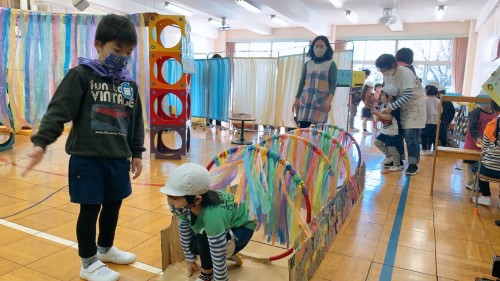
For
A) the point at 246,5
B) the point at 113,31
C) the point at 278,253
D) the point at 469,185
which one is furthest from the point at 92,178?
the point at 246,5

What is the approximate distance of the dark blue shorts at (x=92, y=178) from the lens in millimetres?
1736

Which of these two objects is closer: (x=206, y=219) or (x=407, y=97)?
(x=206, y=219)

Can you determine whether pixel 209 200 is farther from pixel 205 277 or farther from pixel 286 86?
pixel 286 86

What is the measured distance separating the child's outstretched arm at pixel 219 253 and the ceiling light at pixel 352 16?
943cm

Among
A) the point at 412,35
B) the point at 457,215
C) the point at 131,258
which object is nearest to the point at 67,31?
the point at 131,258

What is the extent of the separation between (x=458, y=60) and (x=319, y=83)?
30.0 ft

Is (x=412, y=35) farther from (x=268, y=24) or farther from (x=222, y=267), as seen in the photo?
(x=222, y=267)

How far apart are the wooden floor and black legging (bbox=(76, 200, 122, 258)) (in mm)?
211

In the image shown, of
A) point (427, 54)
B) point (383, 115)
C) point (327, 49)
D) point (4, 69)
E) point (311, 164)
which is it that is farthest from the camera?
point (427, 54)

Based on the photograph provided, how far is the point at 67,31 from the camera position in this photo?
5.38m

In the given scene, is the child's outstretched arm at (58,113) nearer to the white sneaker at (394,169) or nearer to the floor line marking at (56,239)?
the floor line marking at (56,239)

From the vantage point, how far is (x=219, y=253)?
5.51 ft

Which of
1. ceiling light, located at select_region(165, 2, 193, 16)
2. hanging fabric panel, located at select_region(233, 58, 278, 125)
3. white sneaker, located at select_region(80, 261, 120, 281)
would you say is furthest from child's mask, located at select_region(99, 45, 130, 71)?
ceiling light, located at select_region(165, 2, 193, 16)

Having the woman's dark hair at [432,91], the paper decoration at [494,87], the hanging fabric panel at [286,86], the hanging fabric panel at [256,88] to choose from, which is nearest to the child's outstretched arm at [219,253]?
the paper decoration at [494,87]
